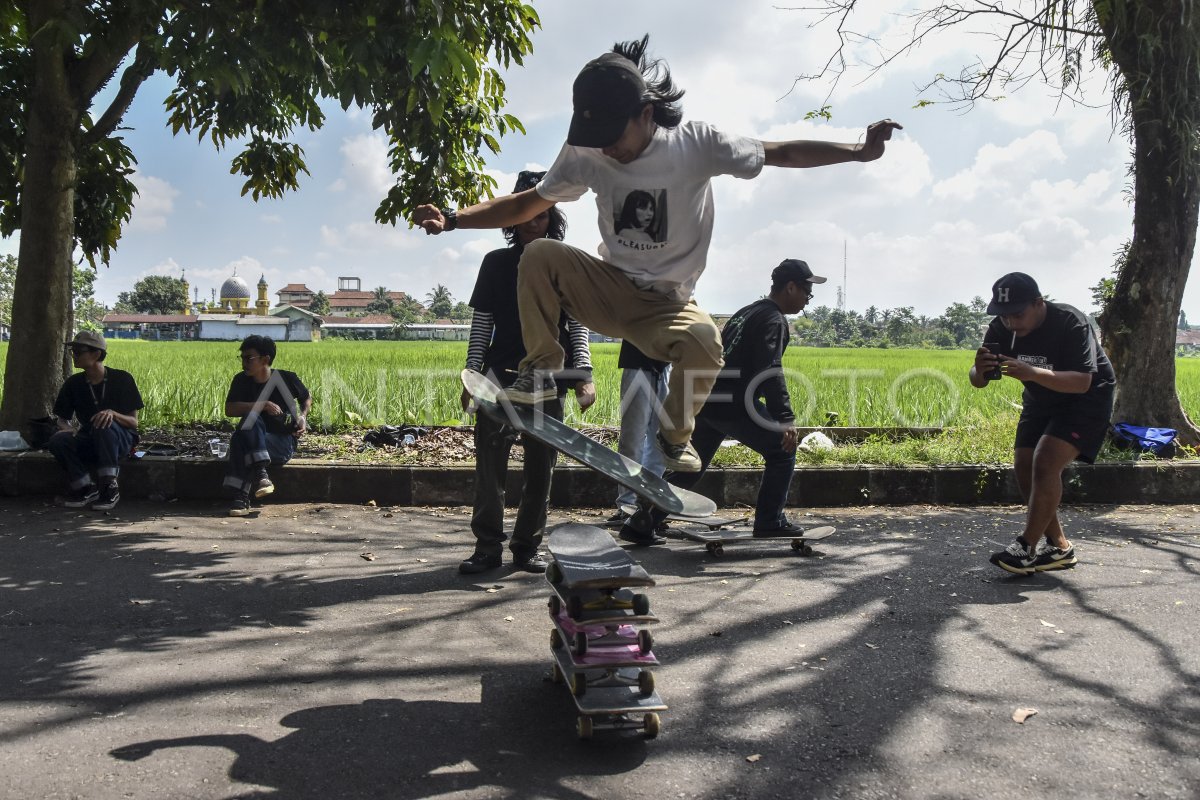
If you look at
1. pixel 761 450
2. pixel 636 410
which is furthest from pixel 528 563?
pixel 761 450

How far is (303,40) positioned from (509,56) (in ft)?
9.17

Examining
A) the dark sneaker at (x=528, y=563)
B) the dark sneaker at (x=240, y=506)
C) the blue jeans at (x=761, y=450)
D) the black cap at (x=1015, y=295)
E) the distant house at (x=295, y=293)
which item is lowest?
the dark sneaker at (x=528, y=563)

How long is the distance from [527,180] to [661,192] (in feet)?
5.11

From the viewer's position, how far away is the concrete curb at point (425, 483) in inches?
312

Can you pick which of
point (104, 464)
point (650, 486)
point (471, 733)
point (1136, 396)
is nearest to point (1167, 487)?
point (1136, 396)

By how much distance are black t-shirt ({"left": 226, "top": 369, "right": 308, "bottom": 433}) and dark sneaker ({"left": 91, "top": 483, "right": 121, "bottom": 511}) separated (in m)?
1.16

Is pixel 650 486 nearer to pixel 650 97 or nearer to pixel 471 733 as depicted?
pixel 471 733

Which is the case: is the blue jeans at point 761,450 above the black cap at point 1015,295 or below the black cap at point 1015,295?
below

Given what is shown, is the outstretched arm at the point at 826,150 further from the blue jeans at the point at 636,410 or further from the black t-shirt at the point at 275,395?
the black t-shirt at the point at 275,395

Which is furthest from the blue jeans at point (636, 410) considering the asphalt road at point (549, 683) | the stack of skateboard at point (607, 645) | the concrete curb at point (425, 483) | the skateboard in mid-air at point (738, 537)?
the stack of skateboard at point (607, 645)

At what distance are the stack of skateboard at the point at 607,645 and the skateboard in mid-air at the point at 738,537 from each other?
9.13ft

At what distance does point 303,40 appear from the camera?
614 centimetres

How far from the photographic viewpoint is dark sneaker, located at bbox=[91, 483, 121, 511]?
24.1 feet

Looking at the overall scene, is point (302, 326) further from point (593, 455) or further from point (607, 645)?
point (607, 645)
